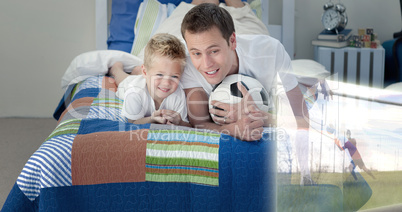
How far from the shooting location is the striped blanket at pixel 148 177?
3.49ft

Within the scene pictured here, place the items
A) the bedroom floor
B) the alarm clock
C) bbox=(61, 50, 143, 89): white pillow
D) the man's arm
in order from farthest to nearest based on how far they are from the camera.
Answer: the alarm clock < bbox=(61, 50, 143, 89): white pillow < the bedroom floor < the man's arm

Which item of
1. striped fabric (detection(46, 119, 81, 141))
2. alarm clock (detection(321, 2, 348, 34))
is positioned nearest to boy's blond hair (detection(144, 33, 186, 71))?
striped fabric (detection(46, 119, 81, 141))

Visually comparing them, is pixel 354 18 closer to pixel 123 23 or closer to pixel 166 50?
pixel 123 23

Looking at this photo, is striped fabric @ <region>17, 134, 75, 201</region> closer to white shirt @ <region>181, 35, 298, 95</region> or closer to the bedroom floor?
white shirt @ <region>181, 35, 298, 95</region>

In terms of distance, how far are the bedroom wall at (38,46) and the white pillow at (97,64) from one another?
0.77 m

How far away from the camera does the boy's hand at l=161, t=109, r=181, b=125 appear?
54.9 inches

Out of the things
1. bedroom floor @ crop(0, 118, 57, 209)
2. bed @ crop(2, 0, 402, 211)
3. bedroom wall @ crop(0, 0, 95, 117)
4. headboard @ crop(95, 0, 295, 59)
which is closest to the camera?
bed @ crop(2, 0, 402, 211)

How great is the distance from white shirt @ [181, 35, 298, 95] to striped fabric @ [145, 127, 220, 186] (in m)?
0.39

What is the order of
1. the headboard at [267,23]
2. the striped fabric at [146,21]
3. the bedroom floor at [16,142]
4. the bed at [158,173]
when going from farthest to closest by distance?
the headboard at [267,23], the striped fabric at [146,21], the bedroom floor at [16,142], the bed at [158,173]

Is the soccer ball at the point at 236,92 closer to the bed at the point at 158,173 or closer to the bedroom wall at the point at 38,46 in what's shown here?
the bed at the point at 158,173

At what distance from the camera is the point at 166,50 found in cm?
142

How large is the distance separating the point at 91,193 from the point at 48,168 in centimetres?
12

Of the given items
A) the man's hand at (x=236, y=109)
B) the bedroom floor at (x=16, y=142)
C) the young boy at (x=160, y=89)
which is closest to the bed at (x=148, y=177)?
the man's hand at (x=236, y=109)

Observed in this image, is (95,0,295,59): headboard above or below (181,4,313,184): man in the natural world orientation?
above
